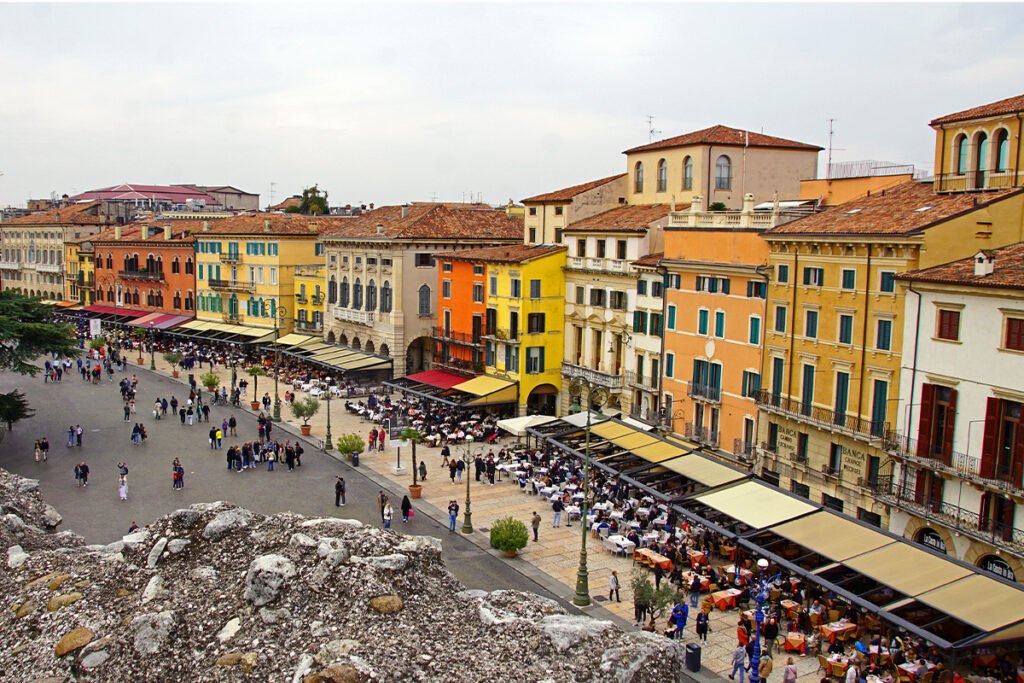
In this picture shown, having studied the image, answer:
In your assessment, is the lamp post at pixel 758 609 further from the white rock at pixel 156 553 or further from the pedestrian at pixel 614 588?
the white rock at pixel 156 553

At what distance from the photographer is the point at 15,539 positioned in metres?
24.4

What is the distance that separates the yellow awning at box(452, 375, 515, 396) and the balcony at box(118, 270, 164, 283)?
169 feet

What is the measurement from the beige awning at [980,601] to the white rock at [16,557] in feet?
73.8

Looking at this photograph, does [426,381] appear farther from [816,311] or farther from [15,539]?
[15,539]

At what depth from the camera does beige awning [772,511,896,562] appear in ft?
93.9

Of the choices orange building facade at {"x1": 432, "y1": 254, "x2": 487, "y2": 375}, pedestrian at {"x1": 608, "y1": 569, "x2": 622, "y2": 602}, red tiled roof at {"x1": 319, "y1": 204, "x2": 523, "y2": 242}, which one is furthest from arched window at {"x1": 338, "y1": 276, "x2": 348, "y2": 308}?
pedestrian at {"x1": 608, "y1": 569, "x2": 622, "y2": 602}

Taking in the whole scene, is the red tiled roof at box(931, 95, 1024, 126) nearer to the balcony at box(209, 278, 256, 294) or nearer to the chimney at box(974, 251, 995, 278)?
the chimney at box(974, 251, 995, 278)

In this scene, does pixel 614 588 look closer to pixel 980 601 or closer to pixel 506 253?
pixel 980 601

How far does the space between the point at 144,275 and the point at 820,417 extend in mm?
79819

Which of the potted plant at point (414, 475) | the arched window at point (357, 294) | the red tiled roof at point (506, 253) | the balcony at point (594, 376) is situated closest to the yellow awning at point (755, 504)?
the potted plant at point (414, 475)

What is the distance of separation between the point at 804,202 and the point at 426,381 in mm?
26273

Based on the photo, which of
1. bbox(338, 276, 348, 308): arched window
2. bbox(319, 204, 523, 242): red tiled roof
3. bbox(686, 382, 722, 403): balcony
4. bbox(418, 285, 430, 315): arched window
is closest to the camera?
bbox(686, 382, 722, 403): balcony

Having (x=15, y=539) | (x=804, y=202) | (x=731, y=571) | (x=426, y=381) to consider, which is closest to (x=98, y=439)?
(x=426, y=381)

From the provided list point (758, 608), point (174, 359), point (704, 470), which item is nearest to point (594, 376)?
point (704, 470)
